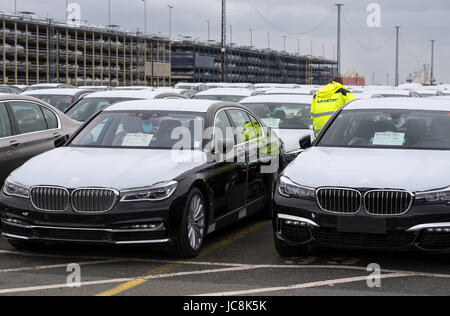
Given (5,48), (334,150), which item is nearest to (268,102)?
(334,150)

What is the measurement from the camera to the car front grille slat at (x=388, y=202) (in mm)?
6367

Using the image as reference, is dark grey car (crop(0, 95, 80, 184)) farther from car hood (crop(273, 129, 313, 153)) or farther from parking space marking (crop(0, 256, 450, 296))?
car hood (crop(273, 129, 313, 153))

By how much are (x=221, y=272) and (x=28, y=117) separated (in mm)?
4272

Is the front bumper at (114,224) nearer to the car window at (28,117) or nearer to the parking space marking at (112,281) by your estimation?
the parking space marking at (112,281)

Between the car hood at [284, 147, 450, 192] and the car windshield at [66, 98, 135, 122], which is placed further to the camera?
the car windshield at [66, 98, 135, 122]

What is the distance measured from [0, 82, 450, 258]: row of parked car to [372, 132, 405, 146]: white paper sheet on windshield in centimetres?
1

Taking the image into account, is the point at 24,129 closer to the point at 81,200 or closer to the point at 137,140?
the point at 137,140

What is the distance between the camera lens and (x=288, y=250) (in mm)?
7102

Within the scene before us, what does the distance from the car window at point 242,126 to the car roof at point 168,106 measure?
265 mm

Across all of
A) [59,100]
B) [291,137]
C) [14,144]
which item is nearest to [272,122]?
[291,137]

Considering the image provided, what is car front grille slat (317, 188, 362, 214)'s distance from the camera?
6465mm

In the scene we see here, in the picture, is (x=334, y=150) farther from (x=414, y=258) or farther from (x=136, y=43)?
(x=136, y=43)

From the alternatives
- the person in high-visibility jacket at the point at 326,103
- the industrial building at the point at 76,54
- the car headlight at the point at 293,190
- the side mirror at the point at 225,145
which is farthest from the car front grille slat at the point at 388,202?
the industrial building at the point at 76,54

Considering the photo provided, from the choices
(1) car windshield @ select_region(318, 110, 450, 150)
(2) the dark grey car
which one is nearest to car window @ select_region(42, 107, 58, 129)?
(2) the dark grey car
